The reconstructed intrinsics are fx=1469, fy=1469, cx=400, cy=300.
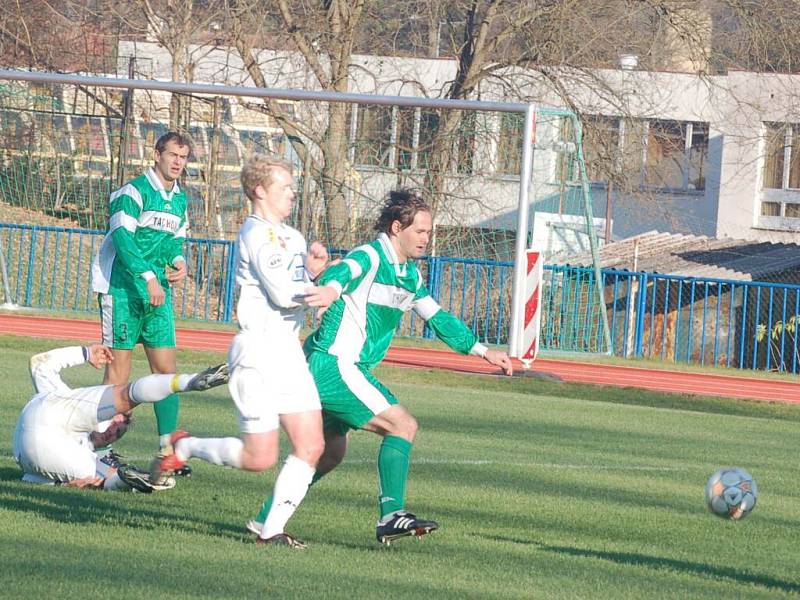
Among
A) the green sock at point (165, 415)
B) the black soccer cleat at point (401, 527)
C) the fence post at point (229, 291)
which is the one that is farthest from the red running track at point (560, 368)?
the black soccer cleat at point (401, 527)

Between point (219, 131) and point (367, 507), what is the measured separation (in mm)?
11655

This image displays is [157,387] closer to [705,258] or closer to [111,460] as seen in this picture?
[111,460]

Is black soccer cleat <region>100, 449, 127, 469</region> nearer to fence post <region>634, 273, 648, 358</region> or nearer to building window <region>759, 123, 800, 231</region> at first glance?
fence post <region>634, 273, 648, 358</region>

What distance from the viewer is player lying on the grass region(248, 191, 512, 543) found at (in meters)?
6.78

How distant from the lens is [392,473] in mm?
6816

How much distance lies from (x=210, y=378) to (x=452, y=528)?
146 centimetres

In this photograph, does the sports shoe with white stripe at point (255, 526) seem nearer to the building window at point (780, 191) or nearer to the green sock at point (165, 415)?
the green sock at point (165, 415)

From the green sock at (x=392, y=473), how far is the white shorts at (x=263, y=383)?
0.57m

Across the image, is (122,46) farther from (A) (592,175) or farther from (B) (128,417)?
(B) (128,417)

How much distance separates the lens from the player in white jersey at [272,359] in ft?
21.0

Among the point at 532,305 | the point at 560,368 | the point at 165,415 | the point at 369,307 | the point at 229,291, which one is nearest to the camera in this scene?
the point at 369,307

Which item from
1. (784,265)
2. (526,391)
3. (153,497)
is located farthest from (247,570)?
(784,265)

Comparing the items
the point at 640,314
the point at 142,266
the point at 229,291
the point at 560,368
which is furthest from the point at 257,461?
the point at 640,314

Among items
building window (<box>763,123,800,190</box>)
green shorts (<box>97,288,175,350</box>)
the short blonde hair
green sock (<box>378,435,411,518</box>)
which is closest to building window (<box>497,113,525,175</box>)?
green shorts (<box>97,288,175,350</box>)
